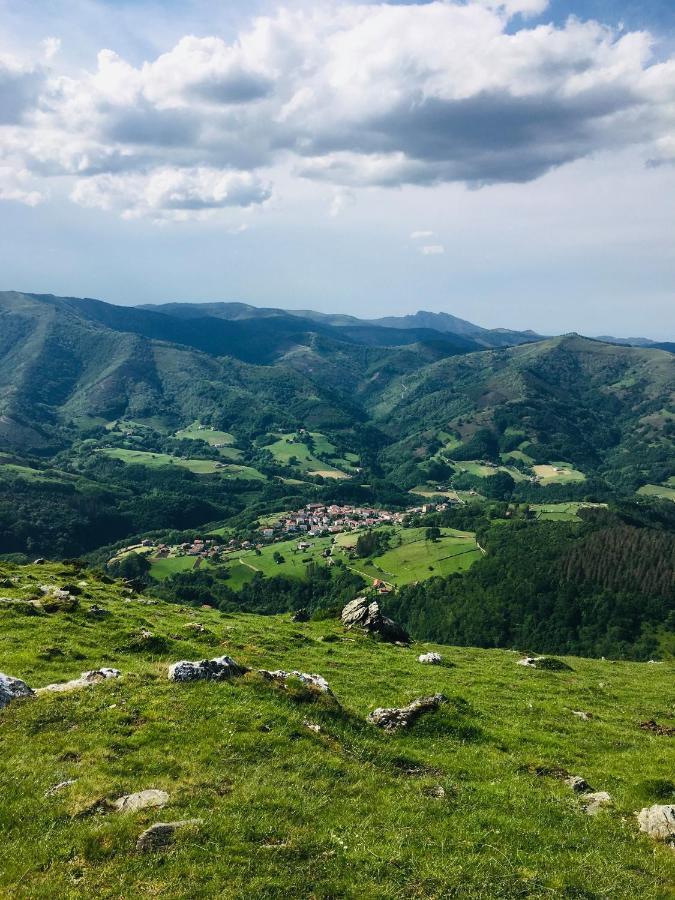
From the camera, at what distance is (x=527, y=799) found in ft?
65.7

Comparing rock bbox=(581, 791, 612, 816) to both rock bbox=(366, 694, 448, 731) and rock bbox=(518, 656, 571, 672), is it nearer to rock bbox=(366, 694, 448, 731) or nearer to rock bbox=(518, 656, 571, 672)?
rock bbox=(366, 694, 448, 731)

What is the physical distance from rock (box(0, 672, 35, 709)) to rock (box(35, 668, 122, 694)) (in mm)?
667

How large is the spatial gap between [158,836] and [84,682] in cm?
1194

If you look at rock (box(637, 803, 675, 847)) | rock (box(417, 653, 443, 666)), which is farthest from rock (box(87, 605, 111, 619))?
rock (box(637, 803, 675, 847))

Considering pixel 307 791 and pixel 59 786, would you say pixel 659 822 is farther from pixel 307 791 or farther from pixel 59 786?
pixel 59 786

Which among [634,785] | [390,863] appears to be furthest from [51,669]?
[634,785]

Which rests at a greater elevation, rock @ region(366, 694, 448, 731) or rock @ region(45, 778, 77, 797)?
rock @ region(45, 778, 77, 797)

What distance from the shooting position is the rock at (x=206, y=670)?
2509 cm

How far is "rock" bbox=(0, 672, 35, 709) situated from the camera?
21.9 meters

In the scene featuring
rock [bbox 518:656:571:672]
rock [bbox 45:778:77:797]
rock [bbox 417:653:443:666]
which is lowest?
rock [bbox 518:656:571:672]

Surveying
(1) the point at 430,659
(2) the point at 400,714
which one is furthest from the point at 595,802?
(1) the point at 430,659

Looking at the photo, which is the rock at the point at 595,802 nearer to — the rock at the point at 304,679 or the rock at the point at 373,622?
the rock at the point at 304,679

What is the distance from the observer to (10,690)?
73.6ft

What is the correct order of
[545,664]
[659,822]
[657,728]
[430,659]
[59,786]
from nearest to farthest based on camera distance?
[59,786], [659,822], [657,728], [430,659], [545,664]
